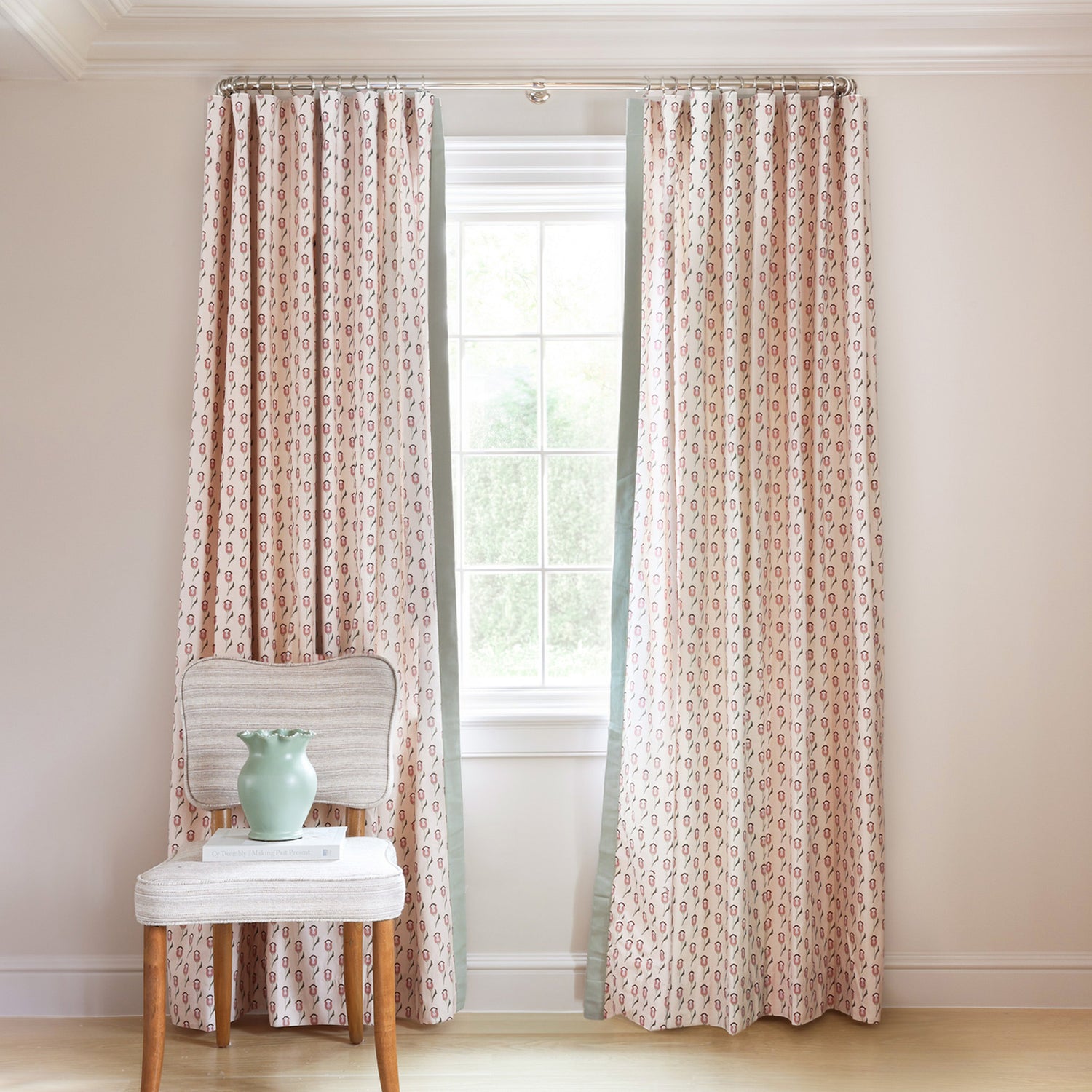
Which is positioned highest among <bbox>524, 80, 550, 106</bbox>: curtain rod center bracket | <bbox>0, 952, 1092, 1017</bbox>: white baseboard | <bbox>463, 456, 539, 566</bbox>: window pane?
<bbox>524, 80, 550, 106</bbox>: curtain rod center bracket

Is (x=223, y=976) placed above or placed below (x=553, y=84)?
below

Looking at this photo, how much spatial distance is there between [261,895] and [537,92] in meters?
2.05

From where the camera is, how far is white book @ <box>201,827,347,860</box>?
1.97m

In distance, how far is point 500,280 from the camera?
267cm

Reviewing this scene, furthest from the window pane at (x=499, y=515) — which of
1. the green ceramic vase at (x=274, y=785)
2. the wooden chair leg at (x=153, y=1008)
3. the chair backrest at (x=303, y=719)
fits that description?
the wooden chair leg at (x=153, y=1008)

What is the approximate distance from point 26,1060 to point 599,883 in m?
1.42

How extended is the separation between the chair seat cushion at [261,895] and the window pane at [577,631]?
2.89 ft

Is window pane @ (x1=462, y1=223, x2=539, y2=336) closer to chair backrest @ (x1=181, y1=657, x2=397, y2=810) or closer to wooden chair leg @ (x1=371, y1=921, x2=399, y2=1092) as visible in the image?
chair backrest @ (x1=181, y1=657, x2=397, y2=810)

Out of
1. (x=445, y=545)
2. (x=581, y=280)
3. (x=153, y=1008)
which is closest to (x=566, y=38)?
(x=581, y=280)

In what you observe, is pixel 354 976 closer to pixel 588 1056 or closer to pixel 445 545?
pixel 588 1056

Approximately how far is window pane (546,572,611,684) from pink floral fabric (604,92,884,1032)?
24 cm

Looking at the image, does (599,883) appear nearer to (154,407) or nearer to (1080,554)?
(1080,554)

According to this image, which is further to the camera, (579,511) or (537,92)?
(579,511)

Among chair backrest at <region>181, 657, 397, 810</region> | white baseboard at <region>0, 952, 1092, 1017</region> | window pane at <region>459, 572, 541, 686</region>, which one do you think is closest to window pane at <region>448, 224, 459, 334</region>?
window pane at <region>459, 572, 541, 686</region>
